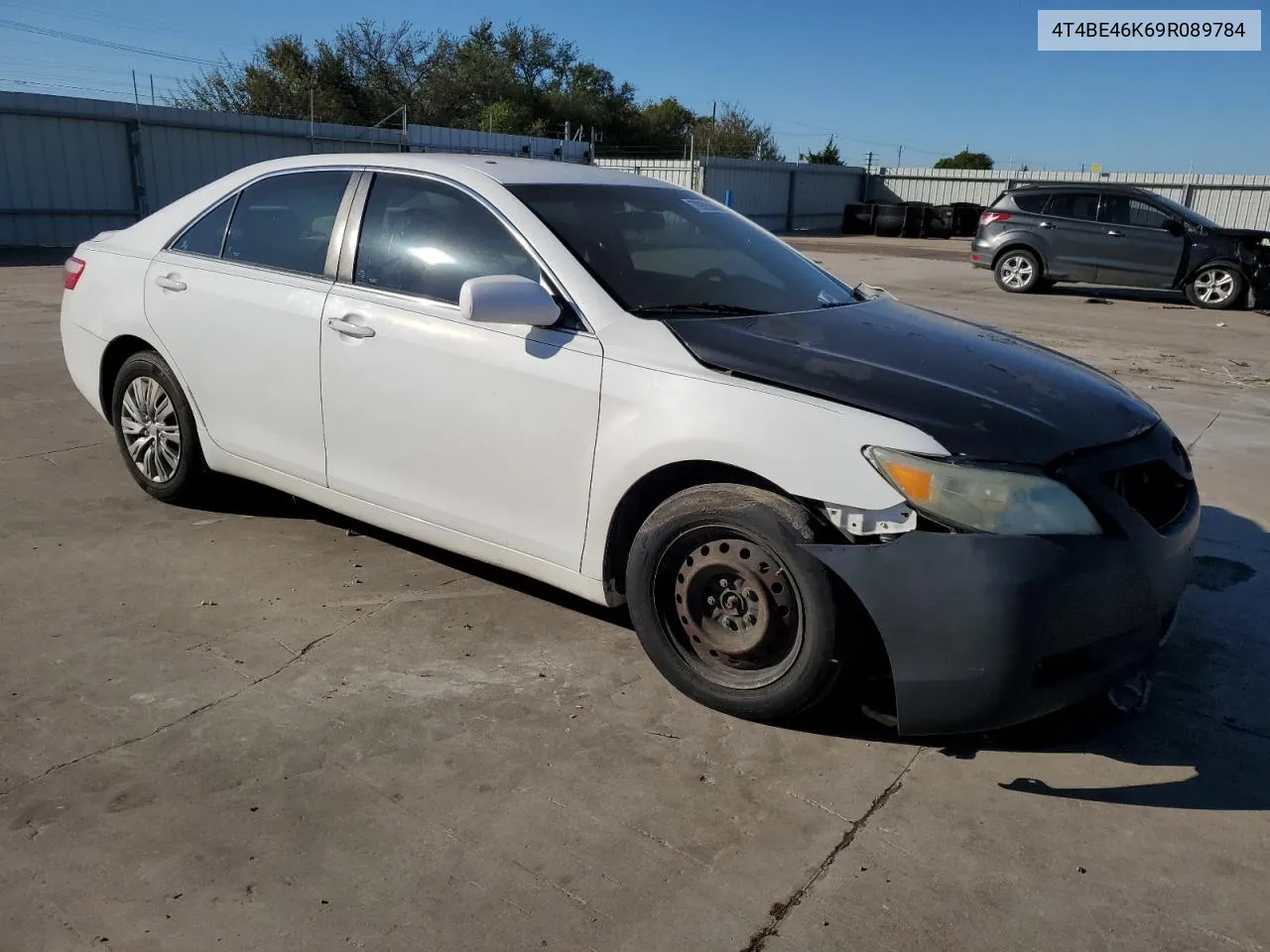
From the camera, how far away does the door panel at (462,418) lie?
334 centimetres

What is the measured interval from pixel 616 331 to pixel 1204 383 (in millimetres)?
7997

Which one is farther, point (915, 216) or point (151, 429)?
point (915, 216)

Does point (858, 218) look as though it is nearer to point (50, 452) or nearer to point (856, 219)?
point (856, 219)

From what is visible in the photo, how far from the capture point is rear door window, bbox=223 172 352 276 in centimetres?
414

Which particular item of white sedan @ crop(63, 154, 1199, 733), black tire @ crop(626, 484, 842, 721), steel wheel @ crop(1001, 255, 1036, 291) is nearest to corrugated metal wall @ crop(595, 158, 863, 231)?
steel wheel @ crop(1001, 255, 1036, 291)

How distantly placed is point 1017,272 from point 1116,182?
51.3 ft

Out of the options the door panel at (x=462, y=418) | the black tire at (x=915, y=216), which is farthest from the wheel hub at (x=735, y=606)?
the black tire at (x=915, y=216)

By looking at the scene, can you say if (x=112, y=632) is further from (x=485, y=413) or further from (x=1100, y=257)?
(x=1100, y=257)

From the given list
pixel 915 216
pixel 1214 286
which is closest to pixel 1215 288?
pixel 1214 286

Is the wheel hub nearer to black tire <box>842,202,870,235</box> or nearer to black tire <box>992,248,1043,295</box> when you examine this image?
black tire <box>992,248,1043,295</box>

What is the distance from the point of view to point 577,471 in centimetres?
331

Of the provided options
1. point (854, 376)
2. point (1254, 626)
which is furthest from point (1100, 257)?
point (854, 376)

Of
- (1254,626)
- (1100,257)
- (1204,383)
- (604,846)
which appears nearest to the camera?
(604,846)

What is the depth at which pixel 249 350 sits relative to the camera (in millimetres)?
4215
